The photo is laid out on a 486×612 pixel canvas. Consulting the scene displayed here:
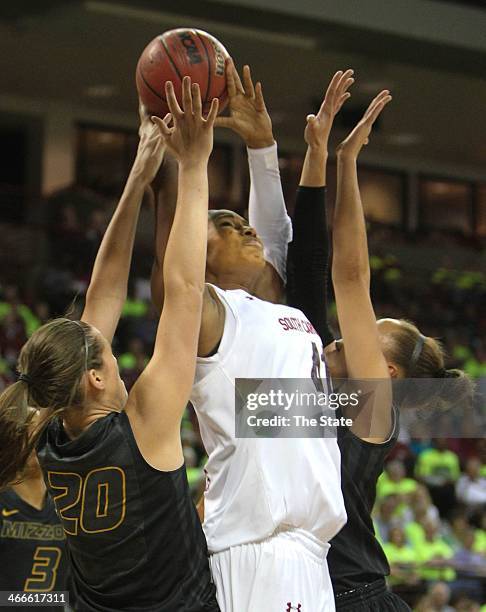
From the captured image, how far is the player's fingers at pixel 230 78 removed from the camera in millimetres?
2752

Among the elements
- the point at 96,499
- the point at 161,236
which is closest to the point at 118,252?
the point at 161,236

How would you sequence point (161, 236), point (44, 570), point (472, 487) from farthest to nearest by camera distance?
point (472, 487), point (44, 570), point (161, 236)

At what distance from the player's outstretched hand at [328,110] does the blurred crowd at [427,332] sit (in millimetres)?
3566

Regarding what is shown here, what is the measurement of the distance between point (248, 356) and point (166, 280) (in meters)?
0.30

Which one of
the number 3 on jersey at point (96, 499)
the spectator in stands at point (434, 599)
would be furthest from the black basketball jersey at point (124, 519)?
the spectator in stands at point (434, 599)

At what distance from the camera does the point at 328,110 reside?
2.84m

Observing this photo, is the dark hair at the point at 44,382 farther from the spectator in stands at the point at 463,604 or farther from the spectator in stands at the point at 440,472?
the spectator in stands at the point at 440,472

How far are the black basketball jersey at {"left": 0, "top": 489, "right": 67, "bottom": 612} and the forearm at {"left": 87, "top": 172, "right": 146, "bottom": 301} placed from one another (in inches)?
39.0

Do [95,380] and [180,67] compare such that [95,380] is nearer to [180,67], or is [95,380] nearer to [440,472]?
[180,67]

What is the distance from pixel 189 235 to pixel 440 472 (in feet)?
26.2

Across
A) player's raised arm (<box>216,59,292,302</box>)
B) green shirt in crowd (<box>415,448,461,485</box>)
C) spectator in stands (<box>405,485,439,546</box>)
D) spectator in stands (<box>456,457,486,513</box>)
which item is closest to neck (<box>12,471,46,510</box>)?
player's raised arm (<box>216,59,292,302</box>)

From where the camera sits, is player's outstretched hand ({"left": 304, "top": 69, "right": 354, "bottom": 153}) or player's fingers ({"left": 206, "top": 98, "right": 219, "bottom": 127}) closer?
player's fingers ({"left": 206, "top": 98, "right": 219, "bottom": 127})

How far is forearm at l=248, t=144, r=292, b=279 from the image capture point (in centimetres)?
307

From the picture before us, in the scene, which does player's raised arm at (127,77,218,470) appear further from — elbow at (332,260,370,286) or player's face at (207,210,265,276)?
elbow at (332,260,370,286)
